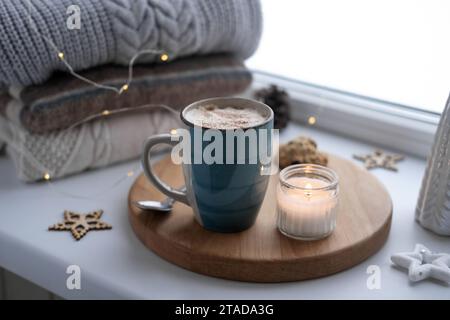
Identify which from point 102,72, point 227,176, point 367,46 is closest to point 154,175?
point 227,176

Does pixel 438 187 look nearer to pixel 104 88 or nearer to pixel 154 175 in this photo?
pixel 154 175

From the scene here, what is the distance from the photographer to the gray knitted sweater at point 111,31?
2.37ft

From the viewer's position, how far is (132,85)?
0.83m

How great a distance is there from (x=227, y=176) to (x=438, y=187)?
24 cm

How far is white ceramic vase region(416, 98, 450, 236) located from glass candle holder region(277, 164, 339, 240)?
0.12m

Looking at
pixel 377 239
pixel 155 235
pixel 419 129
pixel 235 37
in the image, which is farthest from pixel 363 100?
pixel 155 235

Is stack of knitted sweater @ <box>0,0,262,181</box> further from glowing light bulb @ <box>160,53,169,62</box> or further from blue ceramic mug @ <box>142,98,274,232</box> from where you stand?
blue ceramic mug @ <box>142,98,274,232</box>

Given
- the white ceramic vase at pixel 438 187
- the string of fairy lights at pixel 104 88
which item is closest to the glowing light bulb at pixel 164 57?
the string of fairy lights at pixel 104 88

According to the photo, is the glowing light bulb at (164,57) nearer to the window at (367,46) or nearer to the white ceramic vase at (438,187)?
the window at (367,46)

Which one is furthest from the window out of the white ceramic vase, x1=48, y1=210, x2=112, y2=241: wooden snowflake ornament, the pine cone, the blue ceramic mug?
x1=48, y1=210, x2=112, y2=241: wooden snowflake ornament

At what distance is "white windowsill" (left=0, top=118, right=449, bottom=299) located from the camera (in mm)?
624
